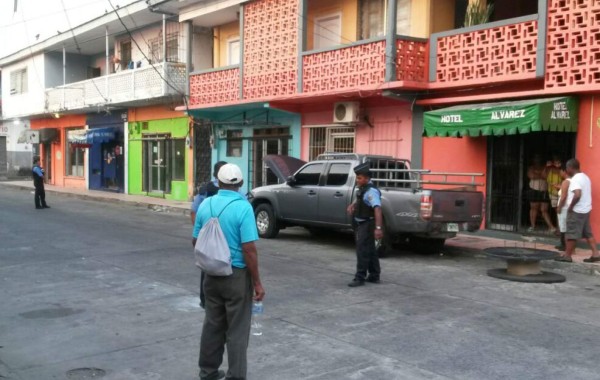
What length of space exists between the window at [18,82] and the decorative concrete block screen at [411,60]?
2728 cm

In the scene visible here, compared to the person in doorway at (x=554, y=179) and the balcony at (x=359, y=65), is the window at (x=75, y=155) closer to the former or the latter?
the balcony at (x=359, y=65)

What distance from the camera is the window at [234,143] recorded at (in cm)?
2136

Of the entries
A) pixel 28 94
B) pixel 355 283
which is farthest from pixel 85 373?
pixel 28 94

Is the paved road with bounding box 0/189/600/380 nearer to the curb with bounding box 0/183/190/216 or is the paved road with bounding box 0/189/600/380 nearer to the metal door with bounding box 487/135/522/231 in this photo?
the metal door with bounding box 487/135/522/231

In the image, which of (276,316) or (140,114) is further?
(140,114)

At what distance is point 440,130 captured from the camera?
13.1 meters

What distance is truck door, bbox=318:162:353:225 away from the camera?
464 inches

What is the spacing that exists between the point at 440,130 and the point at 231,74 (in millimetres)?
8944

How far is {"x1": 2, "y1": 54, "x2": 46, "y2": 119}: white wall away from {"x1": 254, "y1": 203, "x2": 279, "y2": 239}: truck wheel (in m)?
22.5

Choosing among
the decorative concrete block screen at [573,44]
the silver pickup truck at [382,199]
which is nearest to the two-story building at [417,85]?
the decorative concrete block screen at [573,44]

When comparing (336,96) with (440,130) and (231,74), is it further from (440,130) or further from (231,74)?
(231,74)

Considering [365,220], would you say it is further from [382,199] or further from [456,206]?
[456,206]

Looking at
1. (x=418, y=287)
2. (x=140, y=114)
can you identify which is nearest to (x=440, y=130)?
(x=418, y=287)

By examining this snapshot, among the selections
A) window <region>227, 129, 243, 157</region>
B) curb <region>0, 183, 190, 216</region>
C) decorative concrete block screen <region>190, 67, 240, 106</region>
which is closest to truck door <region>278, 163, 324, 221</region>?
curb <region>0, 183, 190, 216</region>
